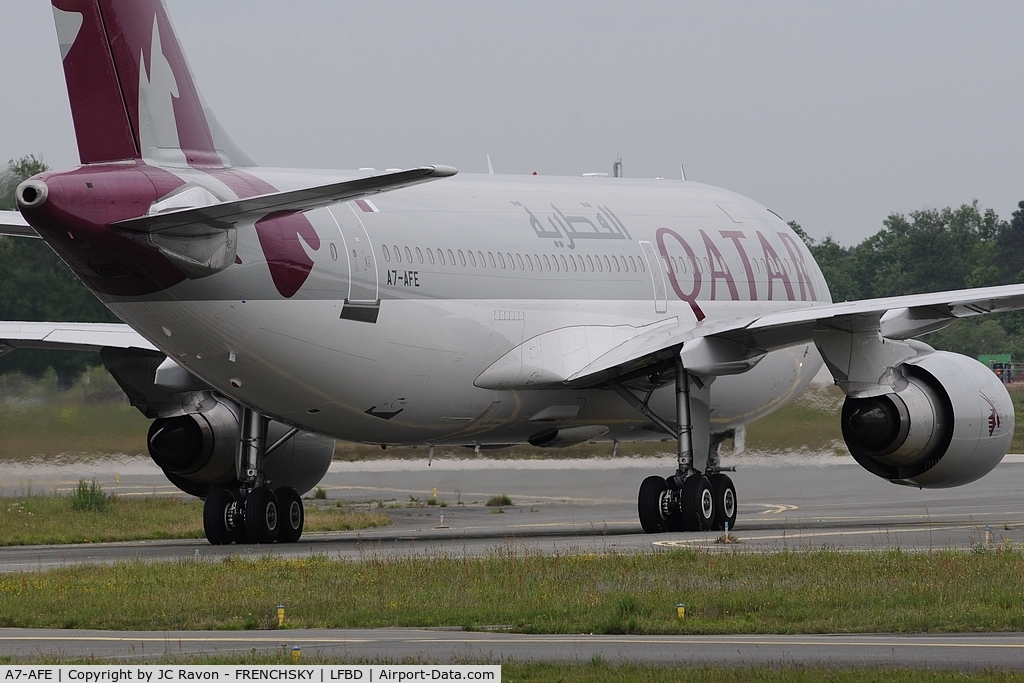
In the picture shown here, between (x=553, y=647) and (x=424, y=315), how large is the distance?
10.5 meters

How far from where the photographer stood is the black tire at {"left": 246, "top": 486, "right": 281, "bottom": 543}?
24328mm

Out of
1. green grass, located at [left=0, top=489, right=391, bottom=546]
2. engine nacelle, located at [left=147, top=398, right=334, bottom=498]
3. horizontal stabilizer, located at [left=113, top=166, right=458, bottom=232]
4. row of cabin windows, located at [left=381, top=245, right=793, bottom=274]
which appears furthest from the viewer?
green grass, located at [left=0, top=489, right=391, bottom=546]

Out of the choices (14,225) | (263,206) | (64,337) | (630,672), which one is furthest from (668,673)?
(64,337)

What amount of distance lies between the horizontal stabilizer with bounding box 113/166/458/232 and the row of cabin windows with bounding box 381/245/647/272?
3297 millimetres

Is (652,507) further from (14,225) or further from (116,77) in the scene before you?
(116,77)

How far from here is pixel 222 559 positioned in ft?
67.1

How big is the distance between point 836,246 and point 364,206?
355 ft

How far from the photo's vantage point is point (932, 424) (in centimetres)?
2416

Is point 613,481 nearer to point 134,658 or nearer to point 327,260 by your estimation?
point 327,260

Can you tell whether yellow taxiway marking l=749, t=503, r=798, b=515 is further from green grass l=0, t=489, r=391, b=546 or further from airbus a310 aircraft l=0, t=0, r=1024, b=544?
green grass l=0, t=489, r=391, b=546

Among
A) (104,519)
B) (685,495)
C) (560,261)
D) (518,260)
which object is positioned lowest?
(104,519)

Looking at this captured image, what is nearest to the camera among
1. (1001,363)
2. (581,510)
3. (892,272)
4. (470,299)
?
(470,299)

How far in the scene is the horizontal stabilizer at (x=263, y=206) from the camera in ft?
60.1
